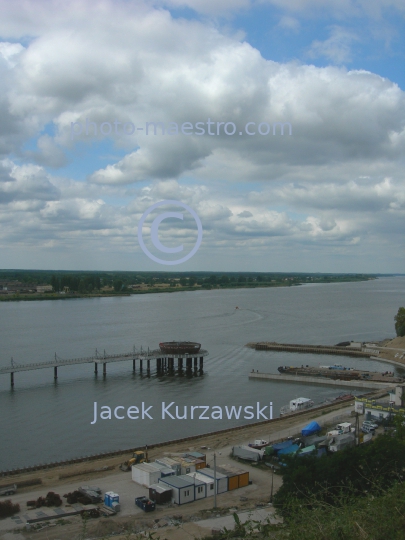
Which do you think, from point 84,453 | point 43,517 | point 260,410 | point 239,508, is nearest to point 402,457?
point 239,508

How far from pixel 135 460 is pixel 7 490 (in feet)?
10.1

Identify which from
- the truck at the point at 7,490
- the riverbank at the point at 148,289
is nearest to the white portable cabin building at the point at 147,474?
the truck at the point at 7,490

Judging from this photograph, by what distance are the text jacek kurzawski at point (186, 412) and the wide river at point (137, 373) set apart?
282mm

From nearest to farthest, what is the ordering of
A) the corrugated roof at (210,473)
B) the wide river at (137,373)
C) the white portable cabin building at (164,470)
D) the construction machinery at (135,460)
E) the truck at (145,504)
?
the truck at (145,504), the corrugated roof at (210,473), the white portable cabin building at (164,470), the construction machinery at (135,460), the wide river at (137,373)

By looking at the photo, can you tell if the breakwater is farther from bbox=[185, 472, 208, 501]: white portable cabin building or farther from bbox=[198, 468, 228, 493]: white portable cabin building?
bbox=[185, 472, 208, 501]: white portable cabin building

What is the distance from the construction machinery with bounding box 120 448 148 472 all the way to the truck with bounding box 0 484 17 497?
2553 millimetres

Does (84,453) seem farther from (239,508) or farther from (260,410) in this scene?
(260,410)

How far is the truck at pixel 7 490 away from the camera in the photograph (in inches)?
452

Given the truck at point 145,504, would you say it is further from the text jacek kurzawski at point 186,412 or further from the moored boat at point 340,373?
the moored boat at point 340,373

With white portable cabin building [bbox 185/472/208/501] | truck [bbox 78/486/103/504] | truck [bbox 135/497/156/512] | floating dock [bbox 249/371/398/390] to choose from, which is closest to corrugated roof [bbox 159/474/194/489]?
white portable cabin building [bbox 185/472/208/501]

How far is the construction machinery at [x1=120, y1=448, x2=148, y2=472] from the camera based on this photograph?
13.0m

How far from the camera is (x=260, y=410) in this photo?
19609 mm

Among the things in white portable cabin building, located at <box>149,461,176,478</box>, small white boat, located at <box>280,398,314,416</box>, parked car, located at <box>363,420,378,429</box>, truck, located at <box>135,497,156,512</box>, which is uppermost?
parked car, located at <box>363,420,378,429</box>

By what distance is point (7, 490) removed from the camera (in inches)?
456
